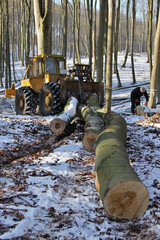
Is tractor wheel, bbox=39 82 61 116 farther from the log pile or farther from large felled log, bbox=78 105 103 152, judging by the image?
the log pile

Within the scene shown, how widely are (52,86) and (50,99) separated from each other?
20.5 inches

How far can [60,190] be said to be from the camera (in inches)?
125

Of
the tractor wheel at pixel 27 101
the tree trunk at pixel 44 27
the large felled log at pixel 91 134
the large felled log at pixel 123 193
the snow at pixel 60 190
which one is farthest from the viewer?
the tree trunk at pixel 44 27

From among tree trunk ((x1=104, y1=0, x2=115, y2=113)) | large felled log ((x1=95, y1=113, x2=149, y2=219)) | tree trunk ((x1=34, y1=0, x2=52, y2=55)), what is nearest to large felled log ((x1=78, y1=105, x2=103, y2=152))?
large felled log ((x1=95, y1=113, x2=149, y2=219))

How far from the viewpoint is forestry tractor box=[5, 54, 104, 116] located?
8.30 m

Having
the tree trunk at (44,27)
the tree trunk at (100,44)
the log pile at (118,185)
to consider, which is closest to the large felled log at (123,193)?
the log pile at (118,185)

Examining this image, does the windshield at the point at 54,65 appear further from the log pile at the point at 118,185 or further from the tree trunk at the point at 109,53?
the log pile at the point at 118,185

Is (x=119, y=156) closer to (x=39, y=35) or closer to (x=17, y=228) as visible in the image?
(x=17, y=228)

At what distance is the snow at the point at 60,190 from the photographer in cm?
232

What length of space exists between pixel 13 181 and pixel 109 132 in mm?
1912

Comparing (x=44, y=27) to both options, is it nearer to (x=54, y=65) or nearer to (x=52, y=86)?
(x=54, y=65)

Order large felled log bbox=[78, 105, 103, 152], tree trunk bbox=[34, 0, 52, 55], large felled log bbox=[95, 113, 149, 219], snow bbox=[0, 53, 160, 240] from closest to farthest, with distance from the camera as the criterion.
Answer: snow bbox=[0, 53, 160, 240]
large felled log bbox=[95, 113, 149, 219]
large felled log bbox=[78, 105, 103, 152]
tree trunk bbox=[34, 0, 52, 55]

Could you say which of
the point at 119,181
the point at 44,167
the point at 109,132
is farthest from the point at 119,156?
the point at 44,167

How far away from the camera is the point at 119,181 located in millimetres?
2484
